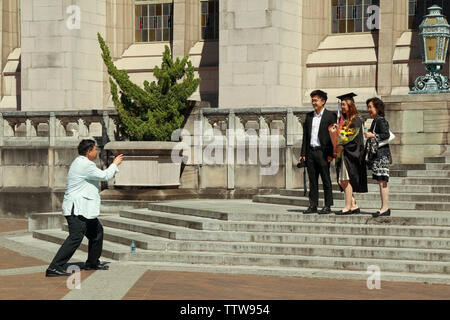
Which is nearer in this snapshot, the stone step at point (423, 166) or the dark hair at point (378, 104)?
the dark hair at point (378, 104)

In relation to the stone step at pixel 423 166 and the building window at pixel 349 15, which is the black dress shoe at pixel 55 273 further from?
the building window at pixel 349 15

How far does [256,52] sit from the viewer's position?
21.4 m

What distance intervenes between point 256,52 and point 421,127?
599cm

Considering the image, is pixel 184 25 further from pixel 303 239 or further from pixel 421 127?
pixel 303 239

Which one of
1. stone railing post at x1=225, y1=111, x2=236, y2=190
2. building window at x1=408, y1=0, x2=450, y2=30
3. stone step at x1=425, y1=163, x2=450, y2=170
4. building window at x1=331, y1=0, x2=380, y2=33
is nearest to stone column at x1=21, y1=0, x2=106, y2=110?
stone railing post at x1=225, y1=111, x2=236, y2=190

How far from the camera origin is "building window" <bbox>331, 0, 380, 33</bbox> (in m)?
22.8

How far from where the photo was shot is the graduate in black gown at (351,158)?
41.7 feet

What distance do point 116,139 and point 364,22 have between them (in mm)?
7838

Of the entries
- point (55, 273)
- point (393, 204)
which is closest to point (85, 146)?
point (55, 273)

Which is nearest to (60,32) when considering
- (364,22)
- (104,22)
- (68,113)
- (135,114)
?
(104,22)

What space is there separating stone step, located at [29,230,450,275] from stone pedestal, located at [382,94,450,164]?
5.85 m

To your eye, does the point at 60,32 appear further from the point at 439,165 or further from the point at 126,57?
the point at 439,165

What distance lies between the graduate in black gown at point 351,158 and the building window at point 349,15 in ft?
34.6

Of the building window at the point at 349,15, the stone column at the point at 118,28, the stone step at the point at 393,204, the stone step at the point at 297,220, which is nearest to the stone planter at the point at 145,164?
the stone step at the point at 297,220
